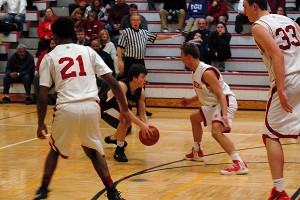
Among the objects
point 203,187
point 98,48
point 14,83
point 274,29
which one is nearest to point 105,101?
point 203,187

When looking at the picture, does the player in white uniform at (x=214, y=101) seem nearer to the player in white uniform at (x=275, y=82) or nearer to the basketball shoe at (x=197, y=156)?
the basketball shoe at (x=197, y=156)

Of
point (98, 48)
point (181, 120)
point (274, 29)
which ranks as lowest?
point (181, 120)

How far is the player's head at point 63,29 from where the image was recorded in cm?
575

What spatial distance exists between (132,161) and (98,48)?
6.91 m

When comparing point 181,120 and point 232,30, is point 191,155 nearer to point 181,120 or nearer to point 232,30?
point 181,120

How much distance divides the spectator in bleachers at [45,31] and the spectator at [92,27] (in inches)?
35.5

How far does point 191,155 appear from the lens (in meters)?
8.40

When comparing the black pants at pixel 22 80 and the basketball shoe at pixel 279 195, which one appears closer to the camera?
the basketball shoe at pixel 279 195

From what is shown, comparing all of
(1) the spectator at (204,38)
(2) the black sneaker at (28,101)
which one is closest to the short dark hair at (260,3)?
(1) the spectator at (204,38)

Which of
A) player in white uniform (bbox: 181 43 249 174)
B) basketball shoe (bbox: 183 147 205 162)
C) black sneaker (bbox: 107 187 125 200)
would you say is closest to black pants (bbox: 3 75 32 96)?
basketball shoe (bbox: 183 147 205 162)

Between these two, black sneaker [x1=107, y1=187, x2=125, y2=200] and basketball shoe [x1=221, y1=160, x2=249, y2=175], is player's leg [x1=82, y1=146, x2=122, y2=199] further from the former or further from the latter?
basketball shoe [x1=221, y1=160, x2=249, y2=175]

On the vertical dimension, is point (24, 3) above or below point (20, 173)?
above

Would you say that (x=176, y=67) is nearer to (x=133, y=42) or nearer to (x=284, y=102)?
(x=133, y=42)

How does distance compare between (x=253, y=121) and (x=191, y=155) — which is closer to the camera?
(x=191, y=155)
